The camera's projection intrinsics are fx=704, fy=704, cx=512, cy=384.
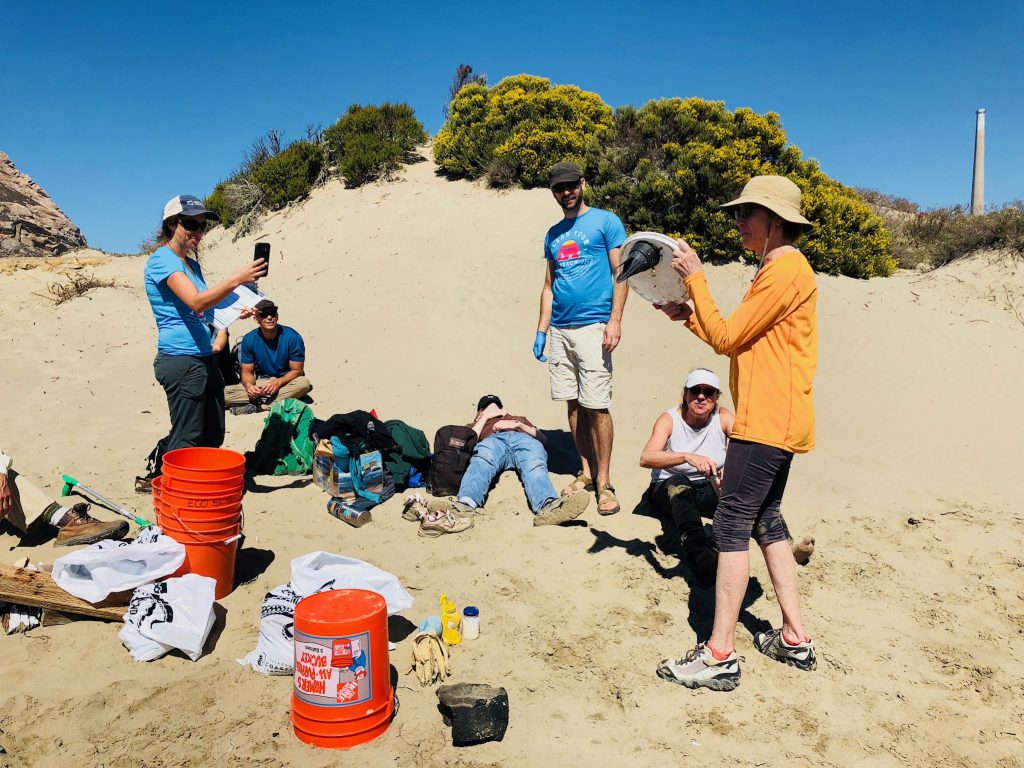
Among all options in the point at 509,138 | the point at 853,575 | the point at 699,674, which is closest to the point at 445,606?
the point at 699,674

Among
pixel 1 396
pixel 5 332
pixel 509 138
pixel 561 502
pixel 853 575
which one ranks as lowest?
pixel 853 575

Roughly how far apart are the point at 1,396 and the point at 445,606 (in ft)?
23.0

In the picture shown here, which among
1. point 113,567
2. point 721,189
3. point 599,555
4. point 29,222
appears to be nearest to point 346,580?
point 113,567

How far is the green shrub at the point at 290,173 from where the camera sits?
703 inches

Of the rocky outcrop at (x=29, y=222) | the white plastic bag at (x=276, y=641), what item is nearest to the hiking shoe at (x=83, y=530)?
the white plastic bag at (x=276, y=641)

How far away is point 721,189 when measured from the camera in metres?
12.4

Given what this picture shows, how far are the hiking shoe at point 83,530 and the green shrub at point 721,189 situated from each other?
1007cm

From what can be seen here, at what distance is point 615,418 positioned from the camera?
809 cm

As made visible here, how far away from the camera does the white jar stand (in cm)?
374

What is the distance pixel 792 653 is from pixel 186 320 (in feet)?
13.2

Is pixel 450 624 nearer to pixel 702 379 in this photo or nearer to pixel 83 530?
pixel 702 379

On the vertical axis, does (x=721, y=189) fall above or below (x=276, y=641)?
above

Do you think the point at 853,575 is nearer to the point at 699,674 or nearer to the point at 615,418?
the point at 699,674

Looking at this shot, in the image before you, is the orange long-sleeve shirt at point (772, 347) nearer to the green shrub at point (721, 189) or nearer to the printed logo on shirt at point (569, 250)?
the printed logo on shirt at point (569, 250)
